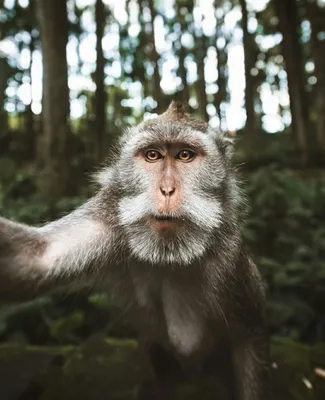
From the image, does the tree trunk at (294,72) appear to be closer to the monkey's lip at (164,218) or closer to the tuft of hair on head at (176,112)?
the tuft of hair on head at (176,112)

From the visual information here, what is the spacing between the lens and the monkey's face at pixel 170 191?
6.64 ft

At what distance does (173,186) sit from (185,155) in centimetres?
27

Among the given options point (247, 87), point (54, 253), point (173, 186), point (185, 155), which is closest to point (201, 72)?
point (247, 87)

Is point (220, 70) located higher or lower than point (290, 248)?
higher

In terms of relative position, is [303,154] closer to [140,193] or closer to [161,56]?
[161,56]

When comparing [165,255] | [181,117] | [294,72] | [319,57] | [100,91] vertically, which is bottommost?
[165,255]

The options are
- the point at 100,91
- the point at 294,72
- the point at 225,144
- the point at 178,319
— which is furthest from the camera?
the point at 294,72

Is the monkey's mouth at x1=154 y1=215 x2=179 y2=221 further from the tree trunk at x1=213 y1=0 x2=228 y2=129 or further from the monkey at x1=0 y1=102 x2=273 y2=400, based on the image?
the tree trunk at x1=213 y1=0 x2=228 y2=129

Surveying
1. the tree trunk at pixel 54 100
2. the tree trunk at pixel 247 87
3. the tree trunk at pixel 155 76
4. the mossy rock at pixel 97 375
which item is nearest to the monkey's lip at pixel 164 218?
the mossy rock at pixel 97 375

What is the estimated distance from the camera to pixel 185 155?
2.24 metres

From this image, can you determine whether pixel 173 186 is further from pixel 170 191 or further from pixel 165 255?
pixel 165 255

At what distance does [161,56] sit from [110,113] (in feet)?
3.52

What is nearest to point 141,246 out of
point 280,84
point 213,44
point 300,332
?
point 300,332

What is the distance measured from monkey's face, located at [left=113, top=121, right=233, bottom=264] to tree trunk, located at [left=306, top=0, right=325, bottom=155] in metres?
6.75
